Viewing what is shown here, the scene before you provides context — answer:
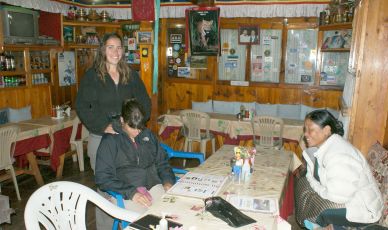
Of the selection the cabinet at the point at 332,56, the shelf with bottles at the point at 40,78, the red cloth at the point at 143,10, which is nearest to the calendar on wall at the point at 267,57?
the cabinet at the point at 332,56

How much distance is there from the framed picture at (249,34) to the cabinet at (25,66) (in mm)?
3390

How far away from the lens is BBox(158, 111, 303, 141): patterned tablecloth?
464 centimetres

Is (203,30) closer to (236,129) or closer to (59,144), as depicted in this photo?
(236,129)

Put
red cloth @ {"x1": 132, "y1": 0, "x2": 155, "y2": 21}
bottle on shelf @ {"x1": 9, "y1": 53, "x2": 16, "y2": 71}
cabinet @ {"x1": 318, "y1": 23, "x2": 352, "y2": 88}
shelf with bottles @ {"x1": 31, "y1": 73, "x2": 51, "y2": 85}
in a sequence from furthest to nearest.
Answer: shelf with bottles @ {"x1": 31, "y1": 73, "x2": 51, "y2": 85} → bottle on shelf @ {"x1": 9, "y1": 53, "x2": 16, "y2": 71} → cabinet @ {"x1": 318, "y1": 23, "x2": 352, "y2": 88} → red cloth @ {"x1": 132, "y1": 0, "x2": 155, "y2": 21}

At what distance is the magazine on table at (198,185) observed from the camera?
1.98 meters

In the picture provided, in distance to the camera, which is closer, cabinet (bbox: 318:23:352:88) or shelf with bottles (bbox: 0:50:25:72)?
cabinet (bbox: 318:23:352:88)

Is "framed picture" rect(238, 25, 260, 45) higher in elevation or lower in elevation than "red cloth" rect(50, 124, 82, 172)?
higher

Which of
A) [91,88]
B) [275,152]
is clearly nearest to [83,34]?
[91,88]

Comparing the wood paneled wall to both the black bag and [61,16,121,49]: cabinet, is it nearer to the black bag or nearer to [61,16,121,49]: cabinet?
[61,16,121,49]: cabinet

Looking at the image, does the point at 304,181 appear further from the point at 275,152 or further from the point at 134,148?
the point at 134,148

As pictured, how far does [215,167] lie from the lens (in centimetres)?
257

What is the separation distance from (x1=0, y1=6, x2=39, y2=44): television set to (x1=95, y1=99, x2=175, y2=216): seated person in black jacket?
389 cm

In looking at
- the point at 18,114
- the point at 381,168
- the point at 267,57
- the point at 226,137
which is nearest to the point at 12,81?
the point at 18,114

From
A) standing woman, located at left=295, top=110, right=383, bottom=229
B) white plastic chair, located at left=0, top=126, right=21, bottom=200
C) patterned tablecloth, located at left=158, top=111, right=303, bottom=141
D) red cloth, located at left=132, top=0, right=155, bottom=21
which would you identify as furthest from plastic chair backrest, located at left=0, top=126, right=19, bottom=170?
standing woman, located at left=295, top=110, right=383, bottom=229
